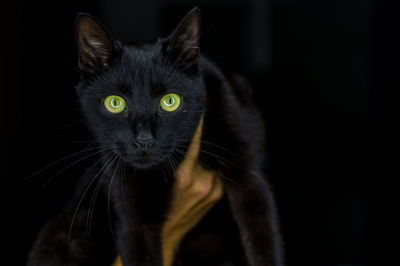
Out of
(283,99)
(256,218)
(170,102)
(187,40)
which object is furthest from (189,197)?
(283,99)

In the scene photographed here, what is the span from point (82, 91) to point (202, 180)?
486 millimetres

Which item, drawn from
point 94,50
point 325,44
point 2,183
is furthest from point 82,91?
point 325,44

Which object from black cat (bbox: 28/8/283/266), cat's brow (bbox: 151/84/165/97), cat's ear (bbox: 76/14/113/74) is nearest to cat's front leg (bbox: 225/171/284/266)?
black cat (bbox: 28/8/283/266)

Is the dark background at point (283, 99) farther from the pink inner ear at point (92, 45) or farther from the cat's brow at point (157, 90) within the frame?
the cat's brow at point (157, 90)

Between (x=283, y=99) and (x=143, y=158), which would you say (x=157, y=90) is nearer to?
(x=143, y=158)

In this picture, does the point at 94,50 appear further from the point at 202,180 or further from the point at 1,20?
the point at 1,20

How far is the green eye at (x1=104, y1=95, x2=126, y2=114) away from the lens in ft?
3.43

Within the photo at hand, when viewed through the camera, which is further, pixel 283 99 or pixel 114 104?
pixel 283 99

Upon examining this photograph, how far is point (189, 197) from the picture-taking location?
1.30m

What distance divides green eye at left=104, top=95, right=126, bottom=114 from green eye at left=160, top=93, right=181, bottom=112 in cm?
11

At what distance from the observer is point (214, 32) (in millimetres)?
3717

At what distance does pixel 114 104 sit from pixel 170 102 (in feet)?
0.51

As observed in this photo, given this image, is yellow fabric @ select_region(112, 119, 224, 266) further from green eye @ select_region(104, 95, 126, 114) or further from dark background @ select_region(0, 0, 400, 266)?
dark background @ select_region(0, 0, 400, 266)

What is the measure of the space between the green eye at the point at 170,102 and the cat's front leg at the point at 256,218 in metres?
0.30
